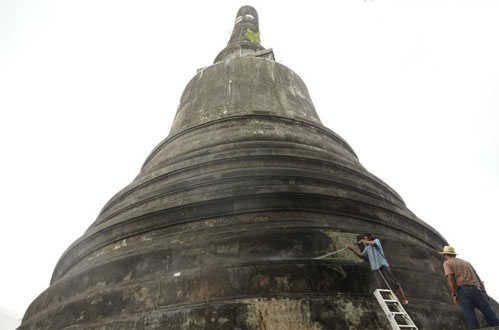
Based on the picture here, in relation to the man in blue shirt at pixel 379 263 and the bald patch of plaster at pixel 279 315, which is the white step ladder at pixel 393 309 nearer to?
the man in blue shirt at pixel 379 263

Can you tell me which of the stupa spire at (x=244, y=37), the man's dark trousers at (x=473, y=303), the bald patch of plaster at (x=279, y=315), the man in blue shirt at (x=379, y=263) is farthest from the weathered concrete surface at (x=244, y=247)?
the stupa spire at (x=244, y=37)

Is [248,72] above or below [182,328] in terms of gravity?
above

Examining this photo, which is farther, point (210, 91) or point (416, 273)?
point (210, 91)

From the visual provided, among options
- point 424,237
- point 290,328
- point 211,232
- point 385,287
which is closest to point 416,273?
point 385,287

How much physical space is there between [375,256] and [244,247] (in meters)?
1.50

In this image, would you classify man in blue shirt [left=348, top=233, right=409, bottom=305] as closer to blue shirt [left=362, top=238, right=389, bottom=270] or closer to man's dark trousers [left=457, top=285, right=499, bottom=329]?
blue shirt [left=362, top=238, right=389, bottom=270]

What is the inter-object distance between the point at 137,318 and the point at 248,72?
23.6 feet

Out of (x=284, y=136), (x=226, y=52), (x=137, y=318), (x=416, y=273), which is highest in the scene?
(x=226, y=52)

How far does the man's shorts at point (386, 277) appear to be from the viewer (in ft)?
12.9

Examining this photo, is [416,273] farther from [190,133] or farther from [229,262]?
[190,133]

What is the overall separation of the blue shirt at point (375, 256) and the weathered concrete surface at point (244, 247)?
0.16m

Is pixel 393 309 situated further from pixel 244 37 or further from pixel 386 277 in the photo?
pixel 244 37

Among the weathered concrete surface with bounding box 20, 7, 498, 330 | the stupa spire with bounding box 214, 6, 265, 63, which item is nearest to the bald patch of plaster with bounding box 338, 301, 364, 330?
the weathered concrete surface with bounding box 20, 7, 498, 330

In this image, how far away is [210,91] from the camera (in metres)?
9.31
